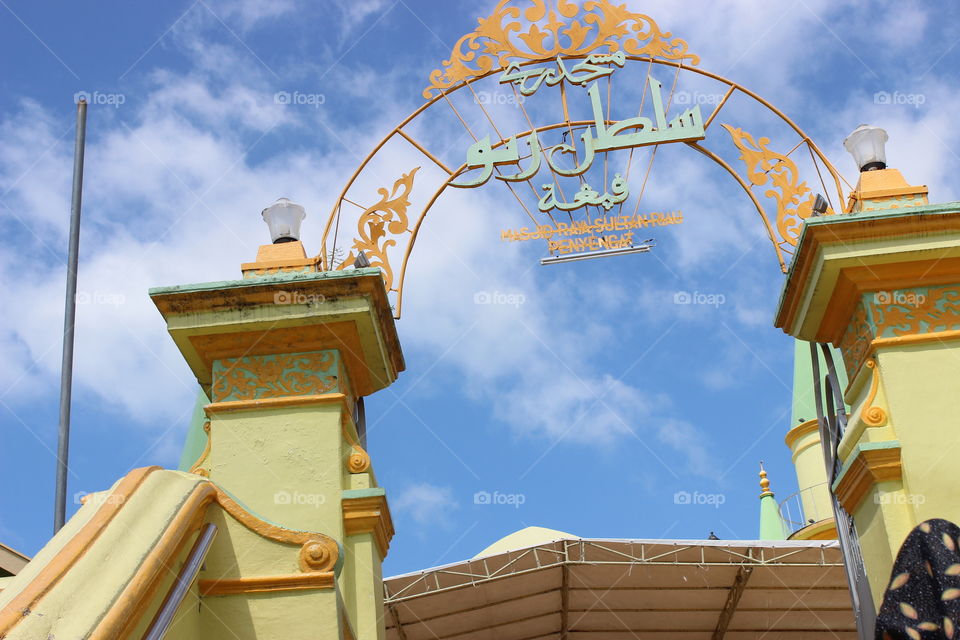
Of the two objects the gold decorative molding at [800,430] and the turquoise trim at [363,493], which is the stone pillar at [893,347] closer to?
the turquoise trim at [363,493]

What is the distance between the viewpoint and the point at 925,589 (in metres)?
4.37

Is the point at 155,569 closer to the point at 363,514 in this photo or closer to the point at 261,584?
the point at 261,584

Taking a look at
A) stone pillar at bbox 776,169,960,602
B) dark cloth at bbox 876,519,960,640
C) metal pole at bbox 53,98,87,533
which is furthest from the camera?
metal pole at bbox 53,98,87,533

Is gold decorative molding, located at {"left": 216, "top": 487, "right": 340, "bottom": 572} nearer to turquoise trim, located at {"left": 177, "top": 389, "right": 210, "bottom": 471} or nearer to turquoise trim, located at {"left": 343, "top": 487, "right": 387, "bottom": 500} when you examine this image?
turquoise trim, located at {"left": 343, "top": 487, "right": 387, "bottom": 500}

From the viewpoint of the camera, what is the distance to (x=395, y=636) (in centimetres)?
1503

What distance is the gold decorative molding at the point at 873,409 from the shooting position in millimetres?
5117

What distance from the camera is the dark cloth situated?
4234mm

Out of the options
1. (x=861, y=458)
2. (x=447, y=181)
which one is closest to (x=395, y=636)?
(x=447, y=181)

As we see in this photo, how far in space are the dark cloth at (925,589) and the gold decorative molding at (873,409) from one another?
62cm

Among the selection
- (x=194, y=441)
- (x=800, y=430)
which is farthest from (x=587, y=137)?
(x=800, y=430)

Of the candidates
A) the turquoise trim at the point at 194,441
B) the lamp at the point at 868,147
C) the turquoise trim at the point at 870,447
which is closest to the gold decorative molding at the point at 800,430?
the turquoise trim at the point at 194,441

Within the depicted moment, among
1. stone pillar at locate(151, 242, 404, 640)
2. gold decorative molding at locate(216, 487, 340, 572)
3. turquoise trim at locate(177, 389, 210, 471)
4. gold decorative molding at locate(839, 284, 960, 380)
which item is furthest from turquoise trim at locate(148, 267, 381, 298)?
turquoise trim at locate(177, 389, 210, 471)

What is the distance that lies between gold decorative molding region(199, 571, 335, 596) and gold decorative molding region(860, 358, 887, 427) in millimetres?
2582

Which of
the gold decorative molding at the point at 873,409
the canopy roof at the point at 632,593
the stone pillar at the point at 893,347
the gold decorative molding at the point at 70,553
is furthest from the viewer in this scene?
the canopy roof at the point at 632,593
